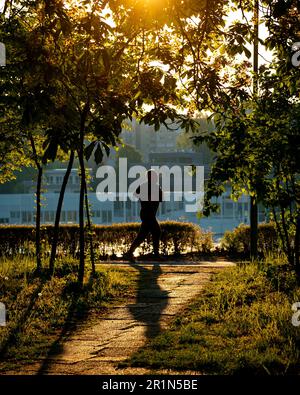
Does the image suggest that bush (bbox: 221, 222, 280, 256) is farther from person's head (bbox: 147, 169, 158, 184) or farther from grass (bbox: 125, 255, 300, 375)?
grass (bbox: 125, 255, 300, 375)

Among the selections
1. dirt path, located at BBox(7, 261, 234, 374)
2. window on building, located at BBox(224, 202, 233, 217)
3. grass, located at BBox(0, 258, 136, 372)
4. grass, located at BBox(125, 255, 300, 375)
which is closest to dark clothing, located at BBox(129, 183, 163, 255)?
grass, located at BBox(0, 258, 136, 372)

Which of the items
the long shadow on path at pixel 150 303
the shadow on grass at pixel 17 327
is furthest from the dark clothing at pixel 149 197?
the shadow on grass at pixel 17 327

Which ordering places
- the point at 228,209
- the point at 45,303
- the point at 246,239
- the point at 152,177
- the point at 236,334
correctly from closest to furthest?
the point at 236,334
the point at 45,303
the point at 152,177
the point at 246,239
the point at 228,209

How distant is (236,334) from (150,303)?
8.10ft

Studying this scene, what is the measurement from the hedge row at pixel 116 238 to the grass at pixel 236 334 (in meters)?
8.58

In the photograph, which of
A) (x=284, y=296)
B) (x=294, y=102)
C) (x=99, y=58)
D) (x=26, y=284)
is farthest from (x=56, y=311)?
(x=294, y=102)

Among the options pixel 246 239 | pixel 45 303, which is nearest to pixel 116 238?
pixel 246 239

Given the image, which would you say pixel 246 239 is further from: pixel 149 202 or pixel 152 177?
pixel 152 177

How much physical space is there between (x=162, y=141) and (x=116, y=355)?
165 m

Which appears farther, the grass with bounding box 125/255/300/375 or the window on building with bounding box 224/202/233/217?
the window on building with bounding box 224/202/233/217

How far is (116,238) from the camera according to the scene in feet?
62.2

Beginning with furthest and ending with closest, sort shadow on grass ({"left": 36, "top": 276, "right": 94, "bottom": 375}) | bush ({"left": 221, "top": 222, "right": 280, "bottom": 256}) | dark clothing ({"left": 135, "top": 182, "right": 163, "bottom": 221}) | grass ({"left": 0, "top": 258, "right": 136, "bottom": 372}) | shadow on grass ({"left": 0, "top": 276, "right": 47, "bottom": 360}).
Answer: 1. bush ({"left": 221, "top": 222, "right": 280, "bottom": 256})
2. dark clothing ({"left": 135, "top": 182, "right": 163, "bottom": 221})
3. grass ({"left": 0, "top": 258, "right": 136, "bottom": 372})
4. shadow on grass ({"left": 0, "top": 276, "right": 47, "bottom": 360})
5. shadow on grass ({"left": 36, "top": 276, "right": 94, "bottom": 375})

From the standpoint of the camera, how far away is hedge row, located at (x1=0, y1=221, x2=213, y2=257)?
1844cm

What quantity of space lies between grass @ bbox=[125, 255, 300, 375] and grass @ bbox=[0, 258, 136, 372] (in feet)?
3.70
